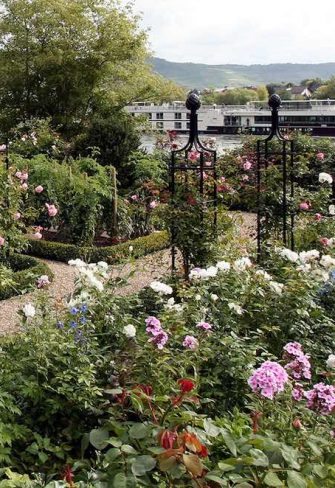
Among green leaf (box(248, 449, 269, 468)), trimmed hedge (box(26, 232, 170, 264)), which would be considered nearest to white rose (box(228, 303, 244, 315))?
green leaf (box(248, 449, 269, 468))

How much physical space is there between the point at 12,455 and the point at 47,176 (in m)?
6.13

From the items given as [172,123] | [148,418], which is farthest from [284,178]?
[172,123]

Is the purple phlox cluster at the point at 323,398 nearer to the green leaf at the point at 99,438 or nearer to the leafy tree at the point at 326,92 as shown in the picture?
the green leaf at the point at 99,438

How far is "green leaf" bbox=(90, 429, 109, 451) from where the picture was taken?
192 cm

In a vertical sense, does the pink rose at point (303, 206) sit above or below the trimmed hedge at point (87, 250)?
above

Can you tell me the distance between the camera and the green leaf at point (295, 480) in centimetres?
162

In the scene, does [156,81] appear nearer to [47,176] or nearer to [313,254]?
[47,176]

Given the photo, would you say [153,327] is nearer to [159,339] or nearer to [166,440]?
[159,339]

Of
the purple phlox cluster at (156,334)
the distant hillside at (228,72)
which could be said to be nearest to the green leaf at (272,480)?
the purple phlox cluster at (156,334)

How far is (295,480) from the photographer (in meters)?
1.64

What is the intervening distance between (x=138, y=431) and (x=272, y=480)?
0.45m

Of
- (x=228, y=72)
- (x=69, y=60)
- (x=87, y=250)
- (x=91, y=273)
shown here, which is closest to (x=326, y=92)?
(x=69, y=60)

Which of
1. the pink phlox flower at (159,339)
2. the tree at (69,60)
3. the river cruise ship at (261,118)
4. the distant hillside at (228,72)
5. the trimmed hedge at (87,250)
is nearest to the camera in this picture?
the pink phlox flower at (159,339)

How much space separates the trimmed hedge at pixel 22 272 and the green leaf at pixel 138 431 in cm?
317
